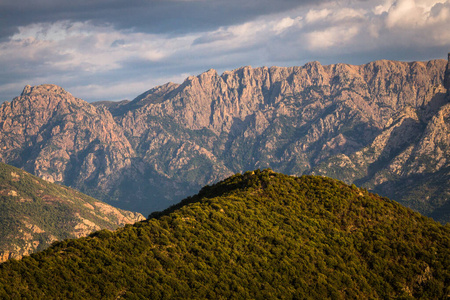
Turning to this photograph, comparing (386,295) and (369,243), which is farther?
(369,243)

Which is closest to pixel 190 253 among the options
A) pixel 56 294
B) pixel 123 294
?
pixel 123 294

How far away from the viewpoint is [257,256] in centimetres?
9194

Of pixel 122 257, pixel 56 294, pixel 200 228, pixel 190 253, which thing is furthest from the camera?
pixel 200 228

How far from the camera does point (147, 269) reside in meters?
82.6

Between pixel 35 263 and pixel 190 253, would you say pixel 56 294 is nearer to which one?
pixel 35 263

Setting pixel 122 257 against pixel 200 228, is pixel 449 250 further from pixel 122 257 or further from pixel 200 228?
pixel 122 257

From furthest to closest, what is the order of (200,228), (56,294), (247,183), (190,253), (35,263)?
1. (247,183)
2. (200,228)
3. (190,253)
4. (35,263)
5. (56,294)

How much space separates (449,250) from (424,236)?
7.56 m

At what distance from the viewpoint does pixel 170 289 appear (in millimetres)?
79438

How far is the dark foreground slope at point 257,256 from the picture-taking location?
78375 mm

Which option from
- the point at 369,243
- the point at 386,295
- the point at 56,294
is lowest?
the point at 386,295

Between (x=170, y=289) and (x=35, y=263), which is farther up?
(x=35, y=263)

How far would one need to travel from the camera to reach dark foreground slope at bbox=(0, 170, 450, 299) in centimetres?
7838

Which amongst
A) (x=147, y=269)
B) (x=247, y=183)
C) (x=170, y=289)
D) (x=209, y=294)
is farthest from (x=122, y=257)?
(x=247, y=183)
